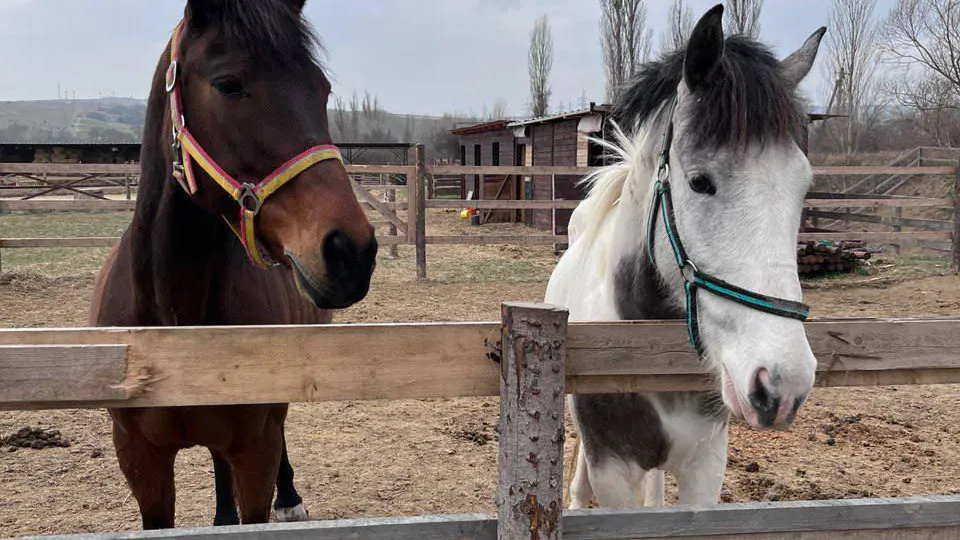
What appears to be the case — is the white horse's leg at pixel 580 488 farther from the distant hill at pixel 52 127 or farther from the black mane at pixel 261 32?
the distant hill at pixel 52 127

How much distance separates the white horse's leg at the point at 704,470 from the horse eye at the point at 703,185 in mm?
949

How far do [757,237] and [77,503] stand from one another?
3.59m

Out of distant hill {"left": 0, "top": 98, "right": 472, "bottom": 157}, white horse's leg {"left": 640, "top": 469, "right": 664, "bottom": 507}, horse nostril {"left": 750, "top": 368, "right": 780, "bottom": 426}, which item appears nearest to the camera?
horse nostril {"left": 750, "top": 368, "right": 780, "bottom": 426}

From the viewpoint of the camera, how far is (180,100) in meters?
1.85

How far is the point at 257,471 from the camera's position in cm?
242

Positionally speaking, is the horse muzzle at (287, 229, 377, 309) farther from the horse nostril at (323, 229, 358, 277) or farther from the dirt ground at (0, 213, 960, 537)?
the dirt ground at (0, 213, 960, 537)

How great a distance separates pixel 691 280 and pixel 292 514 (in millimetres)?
2611

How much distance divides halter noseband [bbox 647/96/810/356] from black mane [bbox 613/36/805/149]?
0.56 ft

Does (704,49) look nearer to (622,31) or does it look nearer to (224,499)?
(224,499)

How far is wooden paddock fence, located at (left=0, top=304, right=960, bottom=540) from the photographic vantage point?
59.2 inches

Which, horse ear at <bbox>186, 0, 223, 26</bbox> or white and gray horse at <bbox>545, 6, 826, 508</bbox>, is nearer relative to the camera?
white and gray horse at <bbox>545, 6, 826, 508</bbox>

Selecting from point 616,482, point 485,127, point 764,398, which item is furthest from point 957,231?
point 485,127

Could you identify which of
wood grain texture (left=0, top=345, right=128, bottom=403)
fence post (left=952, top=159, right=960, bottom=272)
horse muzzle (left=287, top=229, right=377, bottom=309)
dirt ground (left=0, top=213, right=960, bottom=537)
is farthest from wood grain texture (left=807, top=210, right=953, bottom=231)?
wood grain texture (left=0, top=345, right=128, bottom=403)

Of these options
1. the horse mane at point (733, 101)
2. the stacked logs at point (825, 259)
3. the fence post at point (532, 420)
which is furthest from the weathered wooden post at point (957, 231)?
the fence post at point (532, 420)
